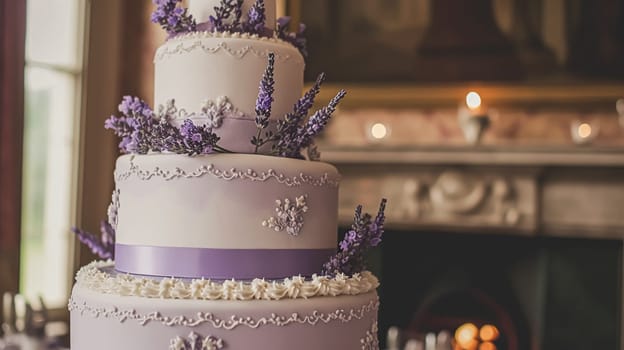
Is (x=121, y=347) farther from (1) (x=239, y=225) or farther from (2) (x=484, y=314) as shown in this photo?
(2) (x=484, y=314)

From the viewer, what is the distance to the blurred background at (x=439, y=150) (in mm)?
4336

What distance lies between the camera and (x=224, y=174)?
179cm

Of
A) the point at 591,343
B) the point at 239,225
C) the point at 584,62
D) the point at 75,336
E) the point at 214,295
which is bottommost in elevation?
the point at 591,343

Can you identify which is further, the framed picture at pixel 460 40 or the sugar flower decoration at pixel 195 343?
the framed picture at pixel 460 40

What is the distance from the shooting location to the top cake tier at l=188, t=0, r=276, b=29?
2008 millimetres

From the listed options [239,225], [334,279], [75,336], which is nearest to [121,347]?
[75,336]

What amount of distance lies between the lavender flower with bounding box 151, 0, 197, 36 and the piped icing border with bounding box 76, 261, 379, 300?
634 millimetres

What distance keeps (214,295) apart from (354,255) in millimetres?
401

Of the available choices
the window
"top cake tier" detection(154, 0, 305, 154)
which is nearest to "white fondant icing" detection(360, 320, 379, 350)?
"top cake tier" detection(154, 0, 305, 154)

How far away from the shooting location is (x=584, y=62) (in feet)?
14.6

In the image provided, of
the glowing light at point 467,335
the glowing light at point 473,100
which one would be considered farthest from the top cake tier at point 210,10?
the glowing light at point 467,335

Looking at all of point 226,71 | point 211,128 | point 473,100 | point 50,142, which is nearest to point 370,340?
point 211,128

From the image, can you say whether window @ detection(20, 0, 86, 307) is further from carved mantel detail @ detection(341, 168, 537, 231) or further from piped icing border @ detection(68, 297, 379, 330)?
piped icing border @ detection(68, 297, 379, 330)

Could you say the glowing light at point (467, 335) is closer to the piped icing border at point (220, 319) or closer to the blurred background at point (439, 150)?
the blurred background at point (439, 150)
